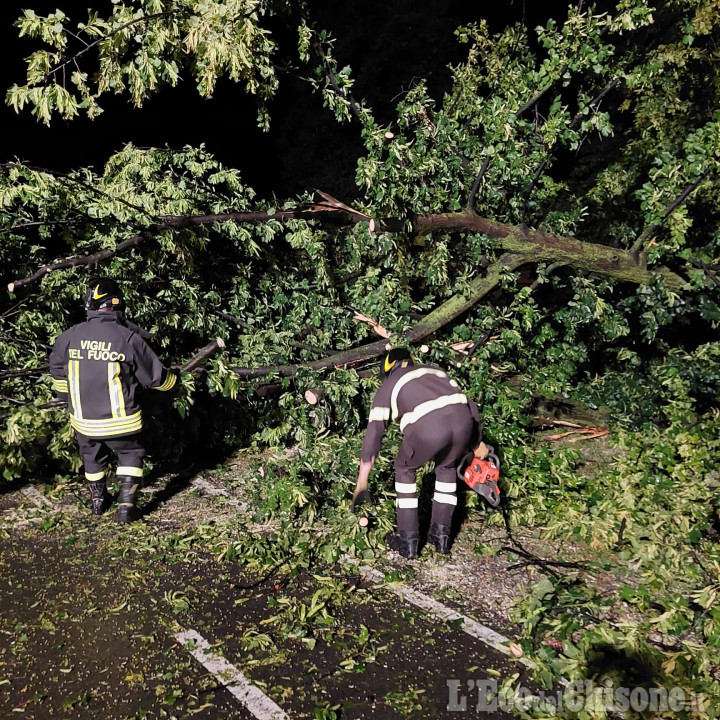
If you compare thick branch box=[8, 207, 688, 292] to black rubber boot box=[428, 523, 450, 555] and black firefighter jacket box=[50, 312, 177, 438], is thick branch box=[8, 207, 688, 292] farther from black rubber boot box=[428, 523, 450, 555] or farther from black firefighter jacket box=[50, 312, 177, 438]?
black rubber boot box=[428, 523, 450, 555]

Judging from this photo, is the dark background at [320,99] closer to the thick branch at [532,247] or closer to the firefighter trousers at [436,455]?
the thick branch at [532,247]

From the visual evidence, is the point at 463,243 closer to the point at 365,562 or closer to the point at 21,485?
the point at 365,562

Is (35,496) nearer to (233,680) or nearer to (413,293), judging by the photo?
(233,680)

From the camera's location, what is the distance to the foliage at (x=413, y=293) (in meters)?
4.61

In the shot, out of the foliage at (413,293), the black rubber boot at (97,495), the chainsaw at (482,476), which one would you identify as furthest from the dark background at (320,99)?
the chainsaw at (482,476)

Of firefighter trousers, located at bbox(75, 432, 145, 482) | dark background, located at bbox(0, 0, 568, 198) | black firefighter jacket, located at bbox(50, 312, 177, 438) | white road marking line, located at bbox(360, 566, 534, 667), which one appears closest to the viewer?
white road marking line, located at bbox(360, 566, 534, 667)

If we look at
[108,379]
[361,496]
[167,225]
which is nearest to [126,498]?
[108,379]

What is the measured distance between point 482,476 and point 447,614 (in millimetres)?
1076

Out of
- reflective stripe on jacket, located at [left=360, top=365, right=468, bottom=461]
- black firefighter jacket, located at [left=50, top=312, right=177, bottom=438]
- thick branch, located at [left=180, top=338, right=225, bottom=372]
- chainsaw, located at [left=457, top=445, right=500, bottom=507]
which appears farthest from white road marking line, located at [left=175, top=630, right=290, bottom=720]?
thick branch, located at [left=180, top=338, right=225, bottom=372]

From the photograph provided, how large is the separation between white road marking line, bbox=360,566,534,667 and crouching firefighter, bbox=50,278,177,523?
2.22 m

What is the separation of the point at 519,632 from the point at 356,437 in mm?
2831

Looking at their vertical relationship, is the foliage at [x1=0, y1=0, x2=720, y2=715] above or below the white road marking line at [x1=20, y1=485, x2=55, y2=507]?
above

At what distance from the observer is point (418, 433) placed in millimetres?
4457

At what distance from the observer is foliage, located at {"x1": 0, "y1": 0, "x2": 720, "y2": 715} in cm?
461
